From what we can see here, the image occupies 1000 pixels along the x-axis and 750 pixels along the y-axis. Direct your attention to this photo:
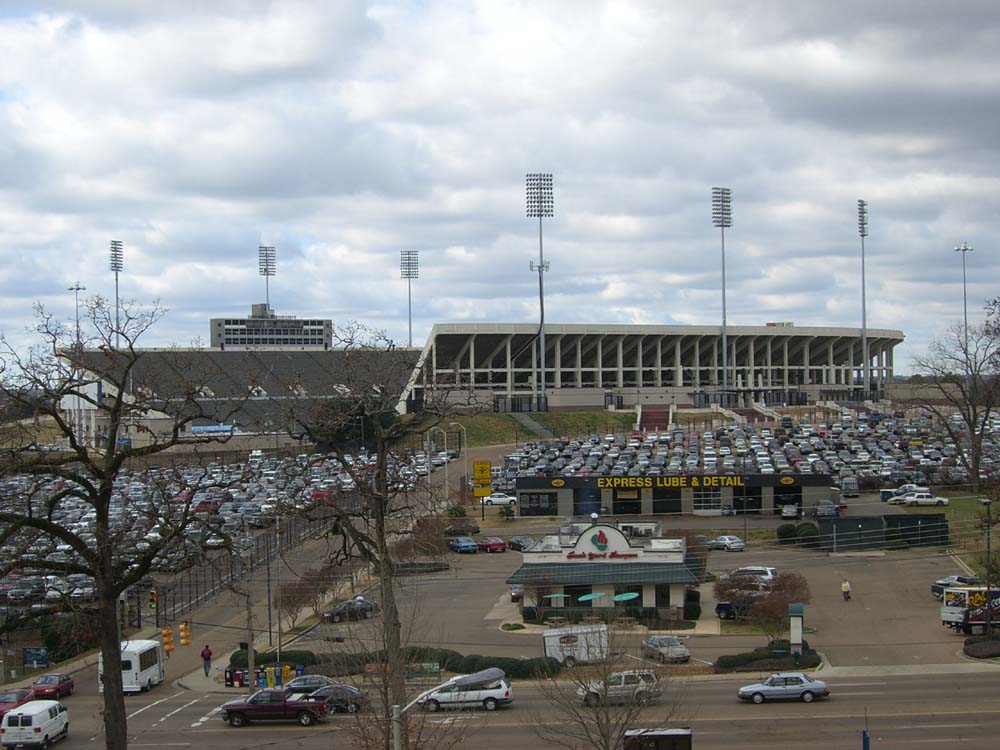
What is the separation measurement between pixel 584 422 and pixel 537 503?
154ft

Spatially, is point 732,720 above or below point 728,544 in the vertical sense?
above

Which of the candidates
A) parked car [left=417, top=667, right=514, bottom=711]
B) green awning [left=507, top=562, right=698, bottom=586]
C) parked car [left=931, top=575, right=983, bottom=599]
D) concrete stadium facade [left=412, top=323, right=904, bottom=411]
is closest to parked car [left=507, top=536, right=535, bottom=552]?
green awning [left=507, top=562, right=698, bottom=586]

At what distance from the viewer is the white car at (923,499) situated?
57.5 m

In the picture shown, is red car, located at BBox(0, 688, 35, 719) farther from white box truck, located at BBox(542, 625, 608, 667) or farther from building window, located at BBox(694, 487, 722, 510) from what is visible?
building window, located at BBox(694, 487, 722, 510)

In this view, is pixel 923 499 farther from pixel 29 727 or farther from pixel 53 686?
pixel 29 727

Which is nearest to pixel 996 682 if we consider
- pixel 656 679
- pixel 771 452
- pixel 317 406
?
pixel 656 679

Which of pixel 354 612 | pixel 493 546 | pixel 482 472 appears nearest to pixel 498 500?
pixel 482 472

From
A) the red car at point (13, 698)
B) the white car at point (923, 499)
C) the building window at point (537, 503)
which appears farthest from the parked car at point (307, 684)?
the white car at point (923, 499)

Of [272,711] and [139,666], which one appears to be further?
[139,666]

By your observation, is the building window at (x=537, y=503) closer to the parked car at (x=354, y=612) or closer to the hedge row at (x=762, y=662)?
the parked car at (x=354, y=612)

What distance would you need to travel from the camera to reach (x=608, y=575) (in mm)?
37406

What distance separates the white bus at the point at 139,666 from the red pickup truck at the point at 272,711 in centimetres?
569

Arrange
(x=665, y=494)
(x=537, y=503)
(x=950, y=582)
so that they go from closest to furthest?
(x=950, y=582), (x=665, y=494), (x=537, y=503)

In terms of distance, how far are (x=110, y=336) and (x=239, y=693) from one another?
56.8 feet
